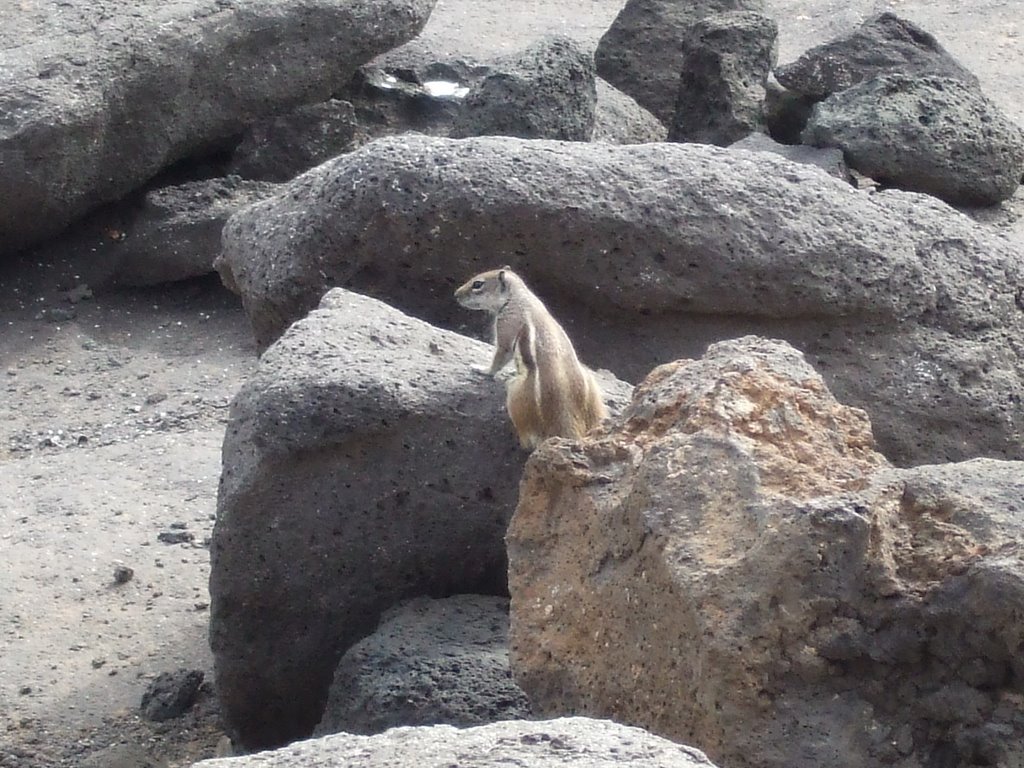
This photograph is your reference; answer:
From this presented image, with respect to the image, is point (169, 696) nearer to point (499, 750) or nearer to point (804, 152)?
point (499, 750)

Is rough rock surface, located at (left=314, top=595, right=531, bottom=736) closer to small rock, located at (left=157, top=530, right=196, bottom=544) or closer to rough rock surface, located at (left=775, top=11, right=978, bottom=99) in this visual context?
small rock, located at (left=157, top=530, right=196, bottom=544)

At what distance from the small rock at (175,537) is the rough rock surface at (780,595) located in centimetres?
280

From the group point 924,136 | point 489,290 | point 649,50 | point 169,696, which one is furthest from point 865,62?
point 169,696

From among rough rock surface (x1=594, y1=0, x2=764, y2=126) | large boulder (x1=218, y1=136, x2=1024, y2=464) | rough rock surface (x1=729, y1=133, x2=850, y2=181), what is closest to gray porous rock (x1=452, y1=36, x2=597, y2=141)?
rough rock surface (x1=729, y1=133, x2=850, y2=181)

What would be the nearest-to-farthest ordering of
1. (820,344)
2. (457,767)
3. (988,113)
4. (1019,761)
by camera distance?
(457,767)
(1019,761)
(820,344)
(988,113)

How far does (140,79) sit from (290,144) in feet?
3.17

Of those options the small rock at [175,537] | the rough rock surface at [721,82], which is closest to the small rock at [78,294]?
the small rock at [175,537]

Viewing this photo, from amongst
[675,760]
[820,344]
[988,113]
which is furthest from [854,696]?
[988,113]

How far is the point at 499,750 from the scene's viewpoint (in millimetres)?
2605

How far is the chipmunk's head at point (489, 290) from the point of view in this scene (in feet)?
17.9

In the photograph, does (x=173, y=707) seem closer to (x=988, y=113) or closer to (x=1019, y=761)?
(x=1019, y=761)

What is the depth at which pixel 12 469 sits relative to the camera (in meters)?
7.68

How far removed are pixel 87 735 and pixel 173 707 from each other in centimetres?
28

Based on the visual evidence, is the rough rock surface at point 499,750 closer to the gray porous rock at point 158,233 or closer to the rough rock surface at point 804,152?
the rough rock surface at point 804,152
